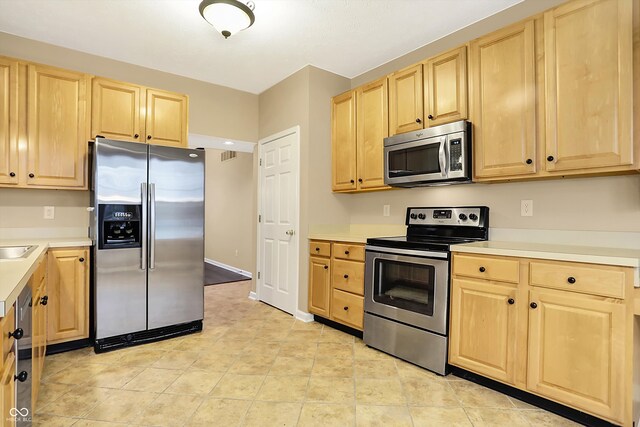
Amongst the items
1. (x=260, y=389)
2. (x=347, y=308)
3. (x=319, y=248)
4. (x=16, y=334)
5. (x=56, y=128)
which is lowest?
(x=260, y=389)

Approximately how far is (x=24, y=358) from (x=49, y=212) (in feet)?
6.82

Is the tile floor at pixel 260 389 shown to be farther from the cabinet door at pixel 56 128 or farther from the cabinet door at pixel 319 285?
the cabinet door at pixel 56 128

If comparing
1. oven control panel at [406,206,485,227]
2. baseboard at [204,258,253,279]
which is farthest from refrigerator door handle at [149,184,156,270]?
baseboard at [204,258,253,279]

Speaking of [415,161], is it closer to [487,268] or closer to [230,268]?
[487,268]

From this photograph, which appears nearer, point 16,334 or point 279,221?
point 16,334

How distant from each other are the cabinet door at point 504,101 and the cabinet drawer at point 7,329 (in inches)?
104

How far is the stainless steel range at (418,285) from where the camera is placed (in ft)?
7.71

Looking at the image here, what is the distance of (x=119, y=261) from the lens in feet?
9.10

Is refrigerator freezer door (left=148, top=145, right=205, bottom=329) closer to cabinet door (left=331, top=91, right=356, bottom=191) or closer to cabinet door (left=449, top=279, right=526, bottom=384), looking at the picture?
cabinet door (left=331, top=91, right=356, bottom=191)

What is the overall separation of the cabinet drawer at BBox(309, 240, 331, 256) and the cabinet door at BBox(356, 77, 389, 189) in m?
0.67

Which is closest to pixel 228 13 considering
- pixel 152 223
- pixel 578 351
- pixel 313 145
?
pixel 313 145

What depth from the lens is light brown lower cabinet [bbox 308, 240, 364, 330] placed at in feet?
9.88

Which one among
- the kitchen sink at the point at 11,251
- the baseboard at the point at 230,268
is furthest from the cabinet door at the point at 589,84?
the baseboard at the point at 230,268

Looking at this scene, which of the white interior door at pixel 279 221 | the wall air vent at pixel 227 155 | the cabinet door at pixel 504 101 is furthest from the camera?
the wall air vent at pixel 227 155
